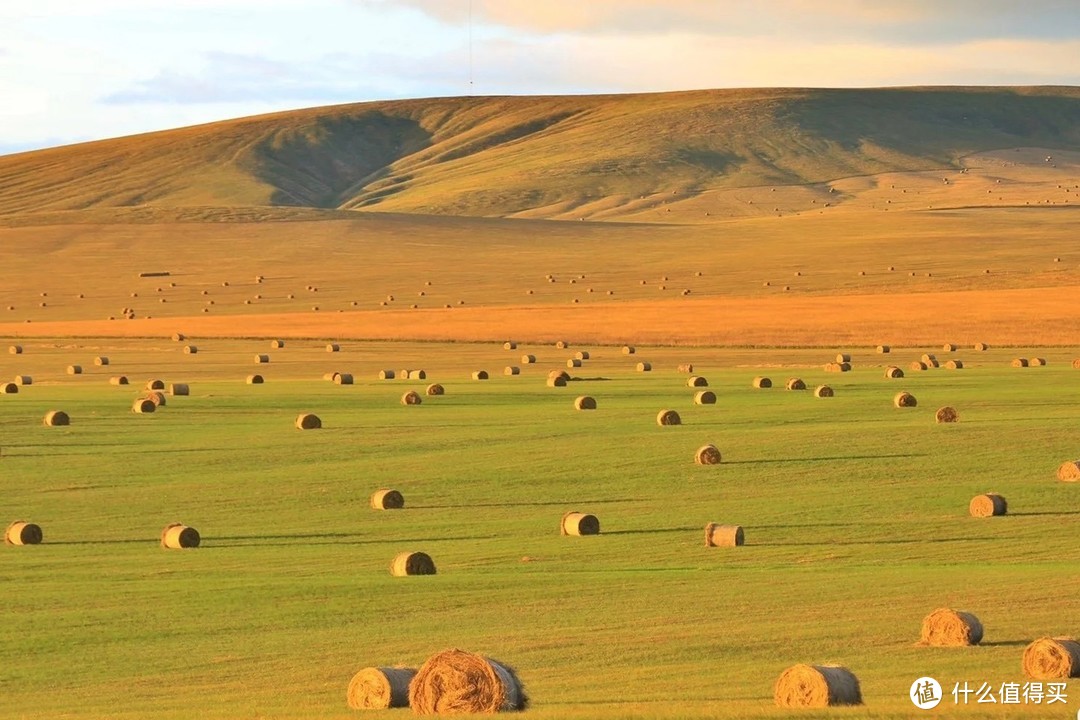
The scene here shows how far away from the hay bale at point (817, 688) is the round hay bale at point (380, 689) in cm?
255

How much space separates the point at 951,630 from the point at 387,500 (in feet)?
44.3

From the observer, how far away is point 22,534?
25.5m

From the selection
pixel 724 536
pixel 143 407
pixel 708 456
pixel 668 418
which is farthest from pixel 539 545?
pixel 143 407

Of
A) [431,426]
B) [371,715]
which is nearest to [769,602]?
[371,715]

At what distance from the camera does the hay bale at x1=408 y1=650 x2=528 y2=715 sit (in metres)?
12.9

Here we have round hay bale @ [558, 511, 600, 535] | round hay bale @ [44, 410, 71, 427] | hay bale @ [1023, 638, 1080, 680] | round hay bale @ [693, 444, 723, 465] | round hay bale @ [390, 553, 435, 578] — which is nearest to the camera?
hay bale @ [1023, 638, 1080, 680]

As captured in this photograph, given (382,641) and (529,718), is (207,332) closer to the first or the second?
(382,641)

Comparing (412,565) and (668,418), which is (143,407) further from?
(412,565)

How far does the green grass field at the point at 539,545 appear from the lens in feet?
55.9

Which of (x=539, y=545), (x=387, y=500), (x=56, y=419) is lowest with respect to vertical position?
(x=539, y=545)

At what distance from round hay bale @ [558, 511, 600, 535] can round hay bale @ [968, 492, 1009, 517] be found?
5208 mm

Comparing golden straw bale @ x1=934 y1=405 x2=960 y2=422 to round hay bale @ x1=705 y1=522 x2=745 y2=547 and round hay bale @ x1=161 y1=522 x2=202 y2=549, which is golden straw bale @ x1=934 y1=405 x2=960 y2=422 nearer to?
round hay bale @ x1=705 y1=522 x2=745 y2=547

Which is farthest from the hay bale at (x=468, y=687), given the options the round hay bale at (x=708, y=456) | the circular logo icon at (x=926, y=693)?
the round hay bale at (x=708, y=456)

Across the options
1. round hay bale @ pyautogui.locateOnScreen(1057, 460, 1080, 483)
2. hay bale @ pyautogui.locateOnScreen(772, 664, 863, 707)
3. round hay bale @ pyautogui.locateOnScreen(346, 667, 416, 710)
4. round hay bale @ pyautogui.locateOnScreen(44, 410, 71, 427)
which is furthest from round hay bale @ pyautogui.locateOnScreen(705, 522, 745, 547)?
round hay bale @ pyautogui.locateOnScreen(44, 410, 71, 427)
